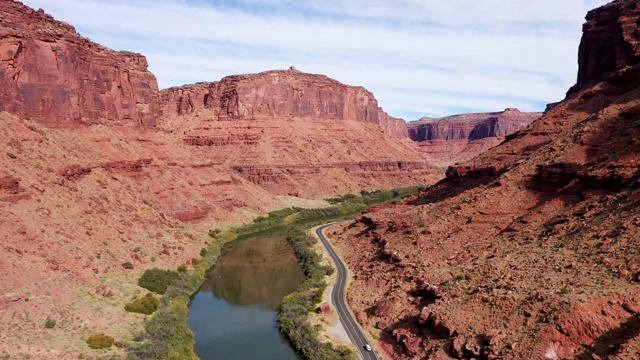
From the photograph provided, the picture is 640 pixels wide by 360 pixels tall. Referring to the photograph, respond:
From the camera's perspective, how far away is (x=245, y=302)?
4391 centimetres

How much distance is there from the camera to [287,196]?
350ft

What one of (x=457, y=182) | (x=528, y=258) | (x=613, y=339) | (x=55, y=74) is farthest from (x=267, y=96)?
(x=613, y=339)

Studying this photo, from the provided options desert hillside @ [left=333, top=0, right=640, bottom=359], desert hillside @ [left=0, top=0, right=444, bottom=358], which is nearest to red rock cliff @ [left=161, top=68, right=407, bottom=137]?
desert hillside @ [left=0, top=0, right=444, bottom=358]

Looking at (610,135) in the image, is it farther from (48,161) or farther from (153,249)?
(48,161)

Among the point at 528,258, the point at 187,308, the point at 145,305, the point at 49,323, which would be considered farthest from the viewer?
the point at 187,308

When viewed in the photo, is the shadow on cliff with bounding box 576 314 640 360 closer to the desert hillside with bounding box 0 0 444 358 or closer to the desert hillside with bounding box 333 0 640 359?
the desert hillside with bounding box 333 0 640 359

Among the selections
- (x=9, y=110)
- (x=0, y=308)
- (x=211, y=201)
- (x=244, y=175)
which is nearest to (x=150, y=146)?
(x=211, y=201)

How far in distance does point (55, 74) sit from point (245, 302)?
4287 cm

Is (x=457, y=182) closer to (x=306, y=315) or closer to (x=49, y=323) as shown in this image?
(x=306, y=315)

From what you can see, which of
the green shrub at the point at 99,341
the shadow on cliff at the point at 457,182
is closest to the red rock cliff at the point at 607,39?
the shadow on cliff at the point at 457,182

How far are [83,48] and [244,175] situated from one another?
47.4m

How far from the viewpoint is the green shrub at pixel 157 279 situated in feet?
132

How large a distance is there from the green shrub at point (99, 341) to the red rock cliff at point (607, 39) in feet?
233

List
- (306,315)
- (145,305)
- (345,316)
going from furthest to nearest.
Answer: (306,315), (345,316), (145,305)
